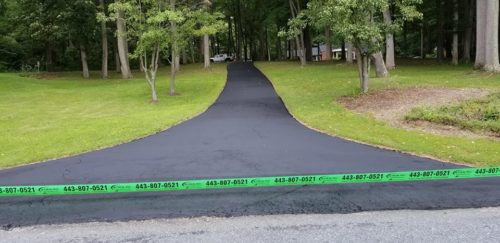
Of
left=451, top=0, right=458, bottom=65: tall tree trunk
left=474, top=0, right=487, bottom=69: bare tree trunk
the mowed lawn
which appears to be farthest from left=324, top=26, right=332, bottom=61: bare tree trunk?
left=451, top=0, right=458, bottom=65: tall tree trunk

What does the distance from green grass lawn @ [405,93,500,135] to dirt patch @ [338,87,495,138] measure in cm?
23

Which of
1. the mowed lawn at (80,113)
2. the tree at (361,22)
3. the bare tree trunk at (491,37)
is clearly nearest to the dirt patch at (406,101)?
the tree at (361,22)

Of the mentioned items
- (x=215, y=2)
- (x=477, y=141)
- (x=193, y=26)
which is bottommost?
(x=477, y=141)

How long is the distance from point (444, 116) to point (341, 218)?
23.3 ft

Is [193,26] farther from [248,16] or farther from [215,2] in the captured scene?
[248,16]

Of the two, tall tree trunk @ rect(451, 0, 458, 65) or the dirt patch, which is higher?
tall tree trunk @ rect(451, 0, 458, 65)

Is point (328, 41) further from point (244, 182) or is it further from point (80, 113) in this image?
point (244, 182)

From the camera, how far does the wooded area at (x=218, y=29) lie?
1689cm

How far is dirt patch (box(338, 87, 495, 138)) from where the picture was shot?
1191 centimetres

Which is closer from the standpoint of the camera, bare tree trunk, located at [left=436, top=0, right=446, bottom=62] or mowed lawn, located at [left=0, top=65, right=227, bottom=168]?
mowed lawn, located at [left=0, top=65, right=227, bottom=168]

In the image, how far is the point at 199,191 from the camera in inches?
275

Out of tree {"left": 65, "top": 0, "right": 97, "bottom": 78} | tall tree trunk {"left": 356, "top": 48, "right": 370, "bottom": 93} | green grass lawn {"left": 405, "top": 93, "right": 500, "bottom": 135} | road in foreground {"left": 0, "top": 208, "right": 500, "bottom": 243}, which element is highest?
tree {"left": 65, "top": 0, "right": 97, "bottom": 78}

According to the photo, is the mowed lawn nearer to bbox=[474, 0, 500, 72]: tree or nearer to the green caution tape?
the green caution tape

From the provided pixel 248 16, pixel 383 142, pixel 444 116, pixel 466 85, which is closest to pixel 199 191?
pixel 383 142
